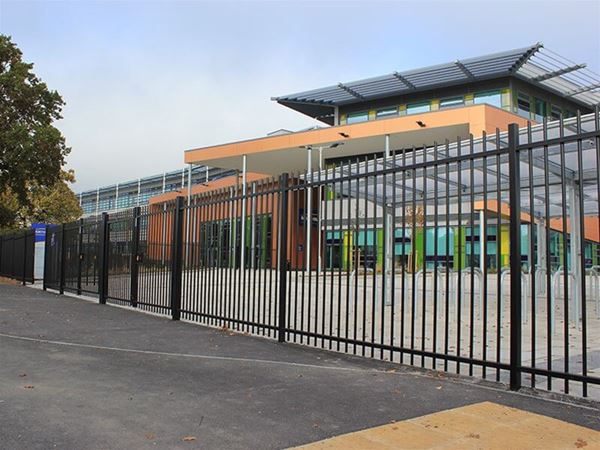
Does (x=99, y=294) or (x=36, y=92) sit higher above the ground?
(x=36, y=92)

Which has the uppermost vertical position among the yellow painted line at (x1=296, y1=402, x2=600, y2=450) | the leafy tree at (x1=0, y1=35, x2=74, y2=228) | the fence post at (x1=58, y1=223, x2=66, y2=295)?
the leafy tree at (x1=0, y1=35, x2=74, y2=228)

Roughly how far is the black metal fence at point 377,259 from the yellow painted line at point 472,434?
2.81ft

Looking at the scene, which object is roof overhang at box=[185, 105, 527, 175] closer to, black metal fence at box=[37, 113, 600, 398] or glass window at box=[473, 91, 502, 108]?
glass window at box=[473, 91, 502, 108]

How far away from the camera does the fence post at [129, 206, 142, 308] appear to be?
12.4 metres

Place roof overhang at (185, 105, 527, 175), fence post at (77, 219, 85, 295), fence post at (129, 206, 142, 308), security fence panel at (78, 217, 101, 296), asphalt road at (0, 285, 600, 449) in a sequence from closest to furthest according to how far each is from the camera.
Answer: asphalt road at (0, 285, 600, 449) → fence post at (129, 206, 142, 308) → security fence panel at (78, 217, 101, 296) → fence post at (77, 219, 85, 295) → roof overhang at (185, 105, 527, 175)

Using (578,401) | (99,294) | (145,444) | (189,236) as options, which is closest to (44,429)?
(145,444)

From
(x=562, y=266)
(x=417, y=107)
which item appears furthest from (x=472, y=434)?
(x=417, y=107)

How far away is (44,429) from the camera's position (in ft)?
13.3

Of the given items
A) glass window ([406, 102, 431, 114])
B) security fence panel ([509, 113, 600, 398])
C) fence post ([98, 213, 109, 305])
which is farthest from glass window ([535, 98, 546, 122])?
fence post ([98, 213, 109, 305])

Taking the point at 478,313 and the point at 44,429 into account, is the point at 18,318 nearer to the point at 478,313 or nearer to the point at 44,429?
the point at 44,429

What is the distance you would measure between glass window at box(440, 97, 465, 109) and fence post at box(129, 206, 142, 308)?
30.3 m

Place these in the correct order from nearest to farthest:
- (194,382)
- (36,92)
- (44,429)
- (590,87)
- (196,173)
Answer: (44,429)
(194,382)
(36,92)
(590,87)
(196,173)

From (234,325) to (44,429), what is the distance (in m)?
5.52

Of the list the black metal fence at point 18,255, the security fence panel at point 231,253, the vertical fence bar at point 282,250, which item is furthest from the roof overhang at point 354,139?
the vertical fence bar at point 282,250
